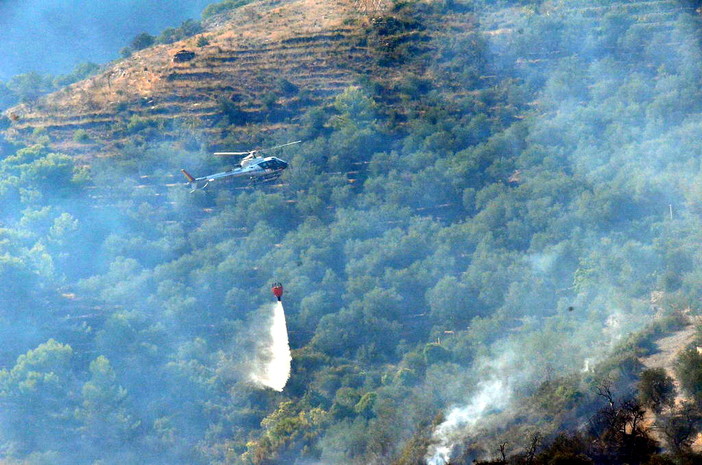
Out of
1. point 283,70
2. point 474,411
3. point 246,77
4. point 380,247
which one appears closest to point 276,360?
point 380,247

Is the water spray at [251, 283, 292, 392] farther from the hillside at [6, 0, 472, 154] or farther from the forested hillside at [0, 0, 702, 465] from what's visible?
the hillside at [6, 0, 472, 154]

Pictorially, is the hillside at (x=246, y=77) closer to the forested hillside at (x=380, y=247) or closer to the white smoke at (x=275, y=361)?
the forested hillside at (x=380, y=247)

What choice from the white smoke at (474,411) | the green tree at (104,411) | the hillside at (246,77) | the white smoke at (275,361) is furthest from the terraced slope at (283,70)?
the white smoke at (474,411)

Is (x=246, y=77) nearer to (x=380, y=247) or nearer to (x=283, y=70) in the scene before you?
(x=283, y=70)

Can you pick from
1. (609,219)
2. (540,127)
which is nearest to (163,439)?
(609,219)

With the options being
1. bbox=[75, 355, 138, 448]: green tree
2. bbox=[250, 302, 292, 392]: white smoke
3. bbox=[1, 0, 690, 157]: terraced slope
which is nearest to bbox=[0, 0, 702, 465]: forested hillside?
bbox=[75, 355, 138, 448]: green tree

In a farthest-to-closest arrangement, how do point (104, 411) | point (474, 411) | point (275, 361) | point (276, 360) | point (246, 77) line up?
point (246, 77) < point (276, 360) < point (275, 361) < point (104, 411) < point (474, 411)
